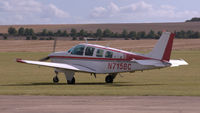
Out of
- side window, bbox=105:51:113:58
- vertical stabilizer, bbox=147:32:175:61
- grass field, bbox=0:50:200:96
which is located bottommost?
grass field, bbox=0:50:200:96

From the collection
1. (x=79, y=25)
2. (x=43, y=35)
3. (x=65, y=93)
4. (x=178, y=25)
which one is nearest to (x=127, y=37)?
(x=43, y=35)

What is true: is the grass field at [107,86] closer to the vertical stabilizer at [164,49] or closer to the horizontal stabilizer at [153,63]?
the horizontal stabilizer at [153,63]

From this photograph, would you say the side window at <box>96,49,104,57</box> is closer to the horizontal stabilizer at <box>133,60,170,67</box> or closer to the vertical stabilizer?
the horizontal stabilizer at <box>133,60,170,67</box>

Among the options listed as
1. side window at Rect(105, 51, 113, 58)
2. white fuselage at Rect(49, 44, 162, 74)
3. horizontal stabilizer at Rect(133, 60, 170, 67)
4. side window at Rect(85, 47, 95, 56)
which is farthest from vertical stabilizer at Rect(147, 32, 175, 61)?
side window at Rect(85, 47, 95, 56)

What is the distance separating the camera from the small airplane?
2194 centimetres

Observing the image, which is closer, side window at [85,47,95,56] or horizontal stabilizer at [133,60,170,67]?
horizontal stabilizer at [133,60,170,67]

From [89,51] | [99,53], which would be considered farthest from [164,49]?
[89,51]

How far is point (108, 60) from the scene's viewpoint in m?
23.4

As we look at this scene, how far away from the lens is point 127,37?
99562 millimetres

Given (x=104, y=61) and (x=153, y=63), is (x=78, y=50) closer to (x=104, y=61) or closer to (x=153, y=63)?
(x=104, y=61)

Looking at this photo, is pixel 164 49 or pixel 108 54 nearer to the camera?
pixel 164 49

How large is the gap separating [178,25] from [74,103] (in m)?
109

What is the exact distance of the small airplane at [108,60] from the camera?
72.0ft

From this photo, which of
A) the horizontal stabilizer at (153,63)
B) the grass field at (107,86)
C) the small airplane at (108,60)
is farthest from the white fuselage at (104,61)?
the grass field at (107,86)
